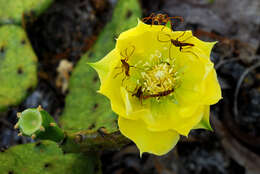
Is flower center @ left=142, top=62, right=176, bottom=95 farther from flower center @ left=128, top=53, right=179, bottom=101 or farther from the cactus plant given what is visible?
the cactus plant

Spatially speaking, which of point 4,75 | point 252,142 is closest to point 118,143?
point 4,75

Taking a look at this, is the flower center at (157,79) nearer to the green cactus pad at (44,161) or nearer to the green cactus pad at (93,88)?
the green cactus pad at (93,88)

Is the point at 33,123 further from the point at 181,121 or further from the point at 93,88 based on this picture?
the point at 93,88

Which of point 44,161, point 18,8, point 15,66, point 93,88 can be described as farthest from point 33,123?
point 18,8

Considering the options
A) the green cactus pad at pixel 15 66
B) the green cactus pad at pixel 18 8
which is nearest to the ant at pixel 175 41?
the green cactus pad at pixel 15 66

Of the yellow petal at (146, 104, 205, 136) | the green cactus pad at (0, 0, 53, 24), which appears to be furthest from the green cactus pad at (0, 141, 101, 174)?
the green cactus pad at (0, 0, 53, 24)

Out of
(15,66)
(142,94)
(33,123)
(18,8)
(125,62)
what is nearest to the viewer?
(33,123)

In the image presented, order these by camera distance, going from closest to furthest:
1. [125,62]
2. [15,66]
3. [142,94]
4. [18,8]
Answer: [125,62] → [142,94] → [15,66] → [18,8]
